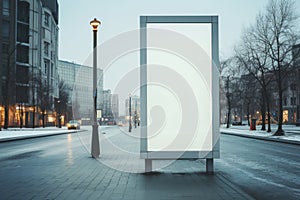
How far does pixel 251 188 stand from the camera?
27.7ft

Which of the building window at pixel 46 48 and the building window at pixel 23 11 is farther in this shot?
the building window at pixel 46 48

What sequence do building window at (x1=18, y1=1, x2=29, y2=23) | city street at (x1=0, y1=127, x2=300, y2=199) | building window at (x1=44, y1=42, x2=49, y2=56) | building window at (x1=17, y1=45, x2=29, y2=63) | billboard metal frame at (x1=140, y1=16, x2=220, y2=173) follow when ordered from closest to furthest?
1. city street at (x1=0, y1=127, x2=300, y2=199)
2. billboard metal frame at (x1=140, y1=16, x2=220, y2=173)
3. building window at (x1=17, y1=45, x2=29, y2=63)
4. building window at (x1=18, y1=1, x2=29, y2=23)
5. building window at (x1=44, y1=42, x2=49, y2=56)

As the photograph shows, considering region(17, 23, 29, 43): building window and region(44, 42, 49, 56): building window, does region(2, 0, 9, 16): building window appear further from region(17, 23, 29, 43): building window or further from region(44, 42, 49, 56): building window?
region(44, 42, 49, 56): building window

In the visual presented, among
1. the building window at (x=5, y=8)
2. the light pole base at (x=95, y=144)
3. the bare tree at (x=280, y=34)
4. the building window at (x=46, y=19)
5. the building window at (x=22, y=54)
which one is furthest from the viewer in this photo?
the building window at (x=46, y=19)

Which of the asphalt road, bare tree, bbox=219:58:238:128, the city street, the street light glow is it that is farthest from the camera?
bare tree, bbox=219:58:238:128

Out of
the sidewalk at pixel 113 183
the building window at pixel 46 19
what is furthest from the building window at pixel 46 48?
the sidewalk at pixel 113 183

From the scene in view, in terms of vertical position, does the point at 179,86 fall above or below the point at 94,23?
below

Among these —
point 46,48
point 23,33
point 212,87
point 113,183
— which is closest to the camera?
point 113,183

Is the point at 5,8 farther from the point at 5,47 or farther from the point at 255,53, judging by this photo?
the point at 255,53

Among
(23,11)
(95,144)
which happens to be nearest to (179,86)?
(95,144)

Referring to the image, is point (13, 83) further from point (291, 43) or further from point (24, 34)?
point (291, 43)

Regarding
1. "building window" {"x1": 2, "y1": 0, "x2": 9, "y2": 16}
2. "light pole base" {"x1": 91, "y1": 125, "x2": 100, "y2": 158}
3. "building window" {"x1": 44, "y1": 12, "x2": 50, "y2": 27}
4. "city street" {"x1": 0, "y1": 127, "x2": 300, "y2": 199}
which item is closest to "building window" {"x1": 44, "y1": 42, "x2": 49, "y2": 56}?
"building window" {"x1": 44, "y1": 12, "x2": 50, "y2": 27}

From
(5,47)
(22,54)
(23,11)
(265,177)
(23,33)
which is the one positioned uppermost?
(23,11)

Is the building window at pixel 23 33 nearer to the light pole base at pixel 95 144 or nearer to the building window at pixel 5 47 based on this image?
the building window at pixel 5 47
